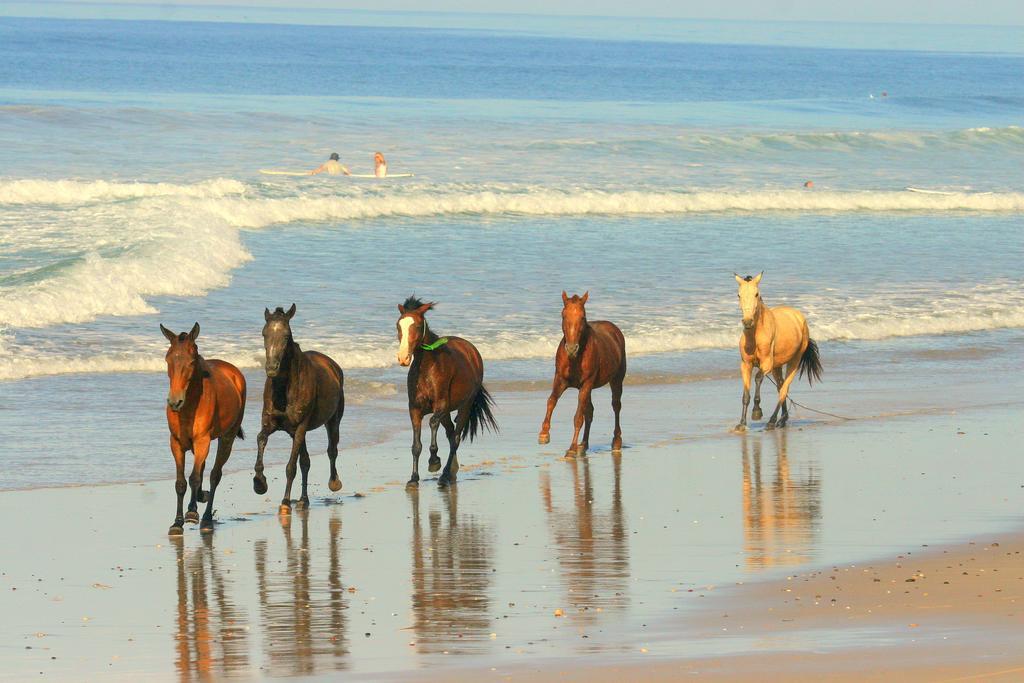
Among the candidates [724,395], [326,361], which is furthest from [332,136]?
[326,361]

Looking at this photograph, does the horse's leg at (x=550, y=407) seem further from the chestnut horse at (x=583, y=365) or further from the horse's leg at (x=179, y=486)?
the horse's leg at (x=179, y=486)

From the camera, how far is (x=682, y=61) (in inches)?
5969

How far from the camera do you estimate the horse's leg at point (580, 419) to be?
13766 mm

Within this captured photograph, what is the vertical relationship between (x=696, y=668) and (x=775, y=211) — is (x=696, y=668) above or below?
below

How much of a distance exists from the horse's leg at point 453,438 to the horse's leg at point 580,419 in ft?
3.47

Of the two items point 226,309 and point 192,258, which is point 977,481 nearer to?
point 226,309

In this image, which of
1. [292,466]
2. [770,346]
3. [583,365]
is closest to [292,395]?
[292,466]

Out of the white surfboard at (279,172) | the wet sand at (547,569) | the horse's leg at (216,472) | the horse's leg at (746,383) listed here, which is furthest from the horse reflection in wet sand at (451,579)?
the white surfboard at (279,172)

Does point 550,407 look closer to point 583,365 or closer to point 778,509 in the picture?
point 583,365

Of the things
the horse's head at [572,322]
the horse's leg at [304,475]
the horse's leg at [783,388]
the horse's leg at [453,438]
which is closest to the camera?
Answer: the horse's leg at [304,475]

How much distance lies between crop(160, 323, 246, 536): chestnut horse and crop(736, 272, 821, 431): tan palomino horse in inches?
228

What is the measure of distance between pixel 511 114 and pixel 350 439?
2243 inches

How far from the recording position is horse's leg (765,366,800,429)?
51.1 ft

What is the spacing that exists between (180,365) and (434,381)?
275 cm
